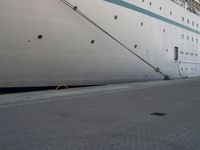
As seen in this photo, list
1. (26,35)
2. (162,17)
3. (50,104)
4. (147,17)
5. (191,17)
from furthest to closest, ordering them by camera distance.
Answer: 1. (191,17)
2. (162,17)
3. (147,17)
4. (26,35)
5. (50,104)

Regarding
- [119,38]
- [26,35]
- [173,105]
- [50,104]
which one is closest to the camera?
[50,104]

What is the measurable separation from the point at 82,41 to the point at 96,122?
556cm

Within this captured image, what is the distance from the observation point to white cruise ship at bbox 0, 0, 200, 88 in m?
9.34

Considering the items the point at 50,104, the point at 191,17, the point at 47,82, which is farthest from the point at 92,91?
the point at 191,17

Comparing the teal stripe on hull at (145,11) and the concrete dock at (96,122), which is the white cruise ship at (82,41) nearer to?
the teal stripe on hull at (145,11)

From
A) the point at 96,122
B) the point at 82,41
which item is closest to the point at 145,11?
the point at 82,41

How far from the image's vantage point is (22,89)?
32.6ft

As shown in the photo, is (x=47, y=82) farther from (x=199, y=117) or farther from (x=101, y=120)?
(x=199, y=117)

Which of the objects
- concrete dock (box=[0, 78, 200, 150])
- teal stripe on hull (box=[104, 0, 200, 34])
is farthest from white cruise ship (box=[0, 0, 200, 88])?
concrete dock (box=[0, 78, 200, 150])

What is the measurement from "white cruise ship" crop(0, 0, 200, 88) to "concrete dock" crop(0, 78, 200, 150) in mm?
1074

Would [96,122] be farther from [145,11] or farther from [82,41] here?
[145,11]

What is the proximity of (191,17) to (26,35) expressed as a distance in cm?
1671

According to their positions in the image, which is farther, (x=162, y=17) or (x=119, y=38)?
(x=162, y=17)

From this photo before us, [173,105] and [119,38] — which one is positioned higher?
[119,38]
